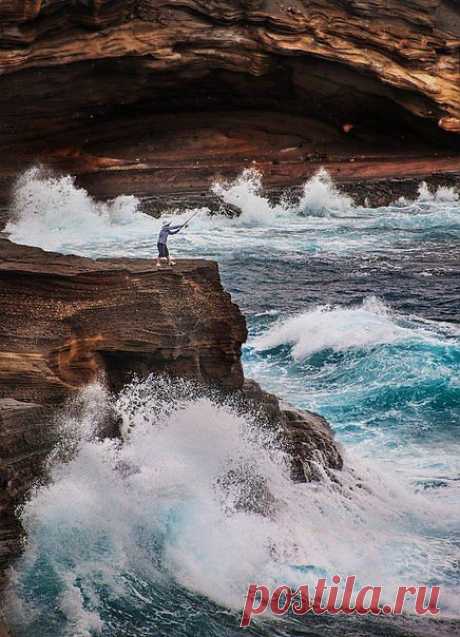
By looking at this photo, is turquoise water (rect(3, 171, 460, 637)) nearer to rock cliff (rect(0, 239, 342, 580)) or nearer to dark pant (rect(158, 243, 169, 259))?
rock cliff (rect(0, 239, 342, 580))

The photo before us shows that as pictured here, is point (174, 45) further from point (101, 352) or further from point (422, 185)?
point (101, 352)

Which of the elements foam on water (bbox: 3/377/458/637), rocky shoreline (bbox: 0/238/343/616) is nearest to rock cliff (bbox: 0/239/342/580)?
rocky shoreline (bbox: 0/238/343/616)

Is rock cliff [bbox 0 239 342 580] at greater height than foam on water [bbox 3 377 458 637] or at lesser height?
greater

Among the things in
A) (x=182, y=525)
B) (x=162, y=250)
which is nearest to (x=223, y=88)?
(x=162, y=250)

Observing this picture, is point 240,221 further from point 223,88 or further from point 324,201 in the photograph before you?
point 223,88

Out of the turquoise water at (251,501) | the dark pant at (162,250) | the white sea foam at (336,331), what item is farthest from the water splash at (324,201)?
the dark pant at (162,250)

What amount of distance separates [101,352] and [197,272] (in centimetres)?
107

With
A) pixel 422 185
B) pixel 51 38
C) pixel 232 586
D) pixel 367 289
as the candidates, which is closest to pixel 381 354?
pixel 367 289

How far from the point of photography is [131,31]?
67.9 ft

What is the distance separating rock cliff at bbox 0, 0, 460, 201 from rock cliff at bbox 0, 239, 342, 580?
1174 cm

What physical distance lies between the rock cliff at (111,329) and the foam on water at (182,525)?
0.20 meters

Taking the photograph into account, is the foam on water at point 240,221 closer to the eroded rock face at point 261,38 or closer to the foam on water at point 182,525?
the eroded rock face at point 261,38

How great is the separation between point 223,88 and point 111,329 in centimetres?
1405

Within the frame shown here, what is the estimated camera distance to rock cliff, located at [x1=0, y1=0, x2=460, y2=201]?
2059 cm
